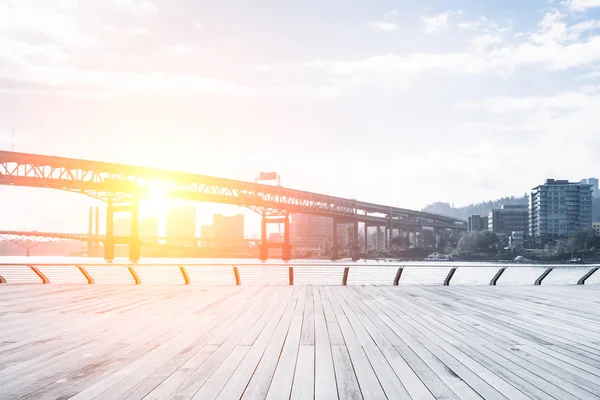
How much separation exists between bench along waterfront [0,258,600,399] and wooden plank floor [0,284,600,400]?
0.9 inches

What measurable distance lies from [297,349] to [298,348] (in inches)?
3.3

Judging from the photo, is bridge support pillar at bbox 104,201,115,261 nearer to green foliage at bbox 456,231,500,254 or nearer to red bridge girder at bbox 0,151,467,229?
red bridge girder at bbox 0,151,467,229

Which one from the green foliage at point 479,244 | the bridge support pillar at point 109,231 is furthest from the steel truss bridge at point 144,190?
the green foliage at point 479,244

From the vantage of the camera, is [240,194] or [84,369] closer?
[84,369]

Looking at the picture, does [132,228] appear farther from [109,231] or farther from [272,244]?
[272,244]

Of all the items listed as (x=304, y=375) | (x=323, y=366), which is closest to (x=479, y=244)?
(x=323, y=366)

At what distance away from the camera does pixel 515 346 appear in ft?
26.4

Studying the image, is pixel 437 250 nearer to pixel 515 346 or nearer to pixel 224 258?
pixel 224 258

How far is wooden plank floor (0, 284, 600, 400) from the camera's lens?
18.2ft

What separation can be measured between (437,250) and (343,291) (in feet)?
526

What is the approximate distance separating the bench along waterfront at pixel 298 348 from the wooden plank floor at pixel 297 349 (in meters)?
0.02

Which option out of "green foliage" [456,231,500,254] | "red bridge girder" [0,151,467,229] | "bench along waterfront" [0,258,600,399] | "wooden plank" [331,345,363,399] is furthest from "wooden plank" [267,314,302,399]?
"green foliage" [456,231,500,254]

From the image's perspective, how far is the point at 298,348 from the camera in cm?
773

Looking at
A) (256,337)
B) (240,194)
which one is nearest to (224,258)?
(240,194)
